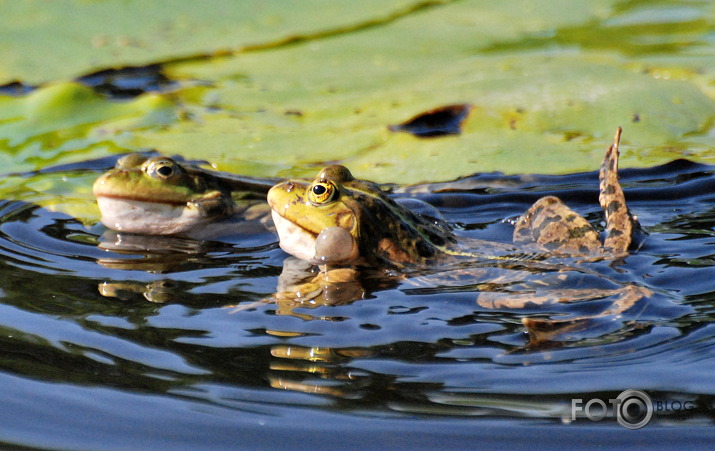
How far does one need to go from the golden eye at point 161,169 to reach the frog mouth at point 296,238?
2.85 ft

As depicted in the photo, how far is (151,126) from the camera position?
6.23 meters

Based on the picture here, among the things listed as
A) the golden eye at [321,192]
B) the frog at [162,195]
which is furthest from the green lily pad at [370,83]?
the golden eye at [321,192]

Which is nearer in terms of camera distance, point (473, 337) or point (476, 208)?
point (473, 337)

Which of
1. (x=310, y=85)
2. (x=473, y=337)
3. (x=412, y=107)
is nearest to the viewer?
(x=473, y=337)

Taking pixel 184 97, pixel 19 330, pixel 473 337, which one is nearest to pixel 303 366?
pixel 473 337

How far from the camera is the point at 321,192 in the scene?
14.7 feet

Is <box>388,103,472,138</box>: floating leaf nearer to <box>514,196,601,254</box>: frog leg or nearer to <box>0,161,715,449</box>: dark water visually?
<box>514,196,601,254</box>: frog leg

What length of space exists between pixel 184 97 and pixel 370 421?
181 inches

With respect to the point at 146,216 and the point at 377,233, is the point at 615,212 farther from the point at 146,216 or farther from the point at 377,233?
the point at 146,216

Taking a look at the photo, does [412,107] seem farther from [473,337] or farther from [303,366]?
[303,366]

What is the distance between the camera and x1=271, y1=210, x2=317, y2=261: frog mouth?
15.0ft

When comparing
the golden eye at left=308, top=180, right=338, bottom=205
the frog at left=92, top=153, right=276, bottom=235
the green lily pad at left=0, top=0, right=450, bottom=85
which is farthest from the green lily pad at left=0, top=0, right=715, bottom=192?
the golden eye at left=308, top=180, right=338, bottom=205

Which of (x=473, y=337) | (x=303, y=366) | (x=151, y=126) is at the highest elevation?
(x=151, y=126)

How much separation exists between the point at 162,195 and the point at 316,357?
2274mm
